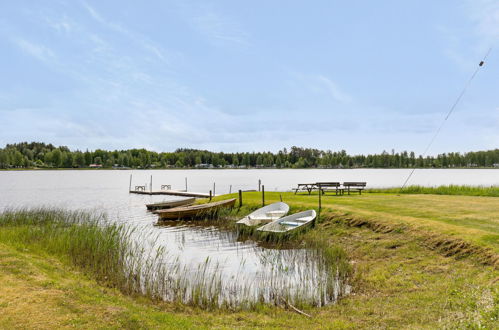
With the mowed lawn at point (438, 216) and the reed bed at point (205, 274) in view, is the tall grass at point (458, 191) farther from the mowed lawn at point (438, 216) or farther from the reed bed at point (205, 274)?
the reed bed at point (205, 274)

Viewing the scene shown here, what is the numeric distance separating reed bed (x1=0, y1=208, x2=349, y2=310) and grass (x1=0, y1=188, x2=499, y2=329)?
48cm

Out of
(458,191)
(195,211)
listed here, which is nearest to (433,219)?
(458,191)

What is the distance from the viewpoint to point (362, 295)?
9.84m

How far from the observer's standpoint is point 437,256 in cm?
1185

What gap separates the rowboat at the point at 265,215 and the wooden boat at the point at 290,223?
1.25 metres

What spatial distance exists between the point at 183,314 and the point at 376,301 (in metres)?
4.62

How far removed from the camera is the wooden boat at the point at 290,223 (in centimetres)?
1866

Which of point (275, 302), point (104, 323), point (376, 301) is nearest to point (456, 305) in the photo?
point (376, 301)

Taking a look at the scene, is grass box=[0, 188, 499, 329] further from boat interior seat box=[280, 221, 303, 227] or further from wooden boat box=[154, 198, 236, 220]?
wooden boat box=[154, 198, 236, 220]

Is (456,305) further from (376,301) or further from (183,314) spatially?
(183,314)

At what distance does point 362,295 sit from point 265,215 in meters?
13.3

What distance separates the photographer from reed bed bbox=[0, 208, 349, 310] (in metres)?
9.86

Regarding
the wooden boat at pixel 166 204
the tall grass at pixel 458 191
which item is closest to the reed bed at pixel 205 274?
the tall grass at pixel 458 191

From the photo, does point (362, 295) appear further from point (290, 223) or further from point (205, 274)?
point (290, 223)
